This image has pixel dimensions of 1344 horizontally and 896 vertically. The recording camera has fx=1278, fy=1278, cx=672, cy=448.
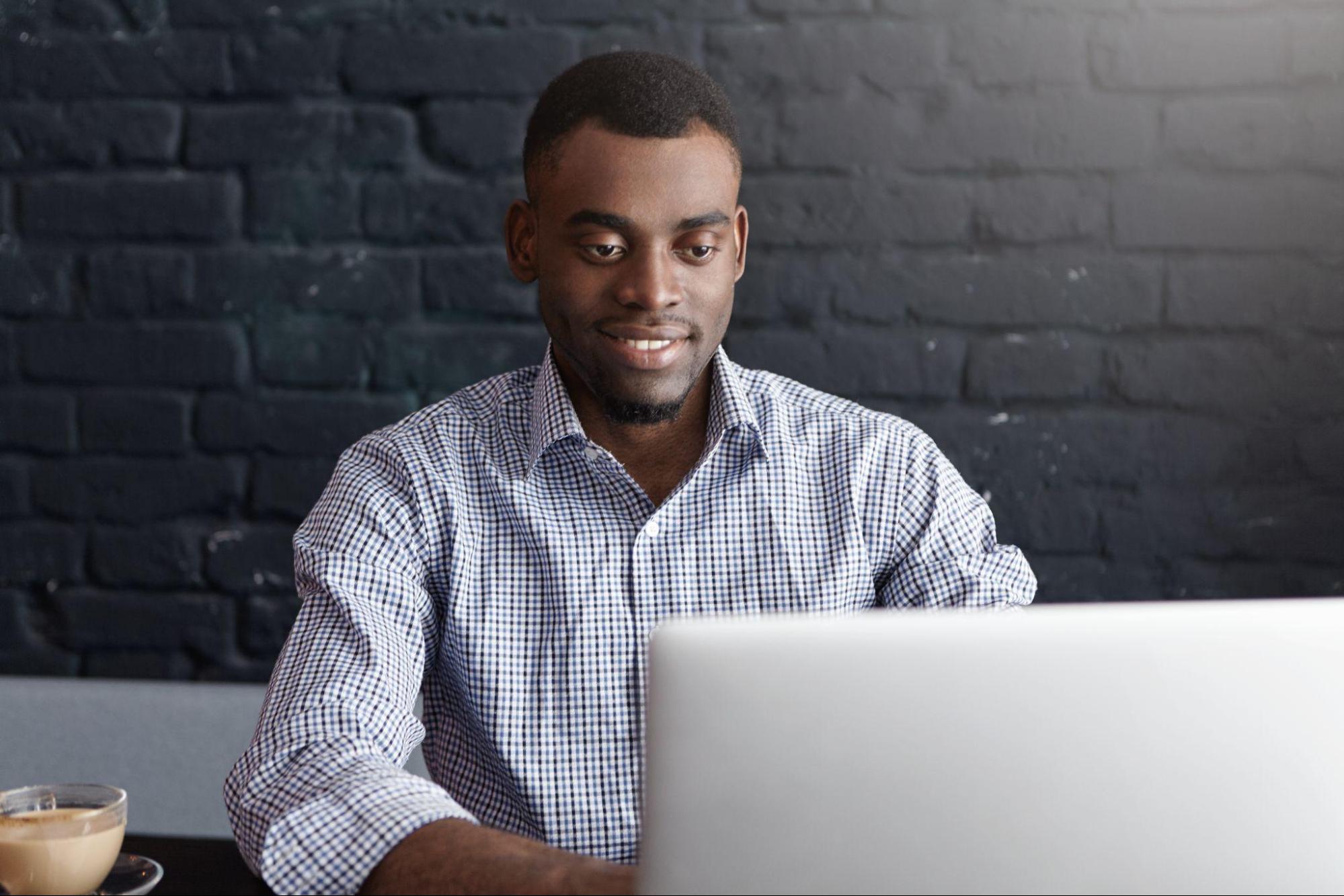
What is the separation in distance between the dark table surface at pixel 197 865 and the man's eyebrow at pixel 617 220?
0.62 m

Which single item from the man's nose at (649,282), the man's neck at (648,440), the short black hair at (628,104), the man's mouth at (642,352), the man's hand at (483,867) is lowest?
the man's hand at (483,867)

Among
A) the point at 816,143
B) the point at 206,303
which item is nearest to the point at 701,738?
the point at 816,143

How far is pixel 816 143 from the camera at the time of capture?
159cm

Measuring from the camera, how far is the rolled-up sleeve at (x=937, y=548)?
50.1 inches

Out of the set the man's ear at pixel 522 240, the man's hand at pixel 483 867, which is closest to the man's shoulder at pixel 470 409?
the man's ear at pixel 522 240

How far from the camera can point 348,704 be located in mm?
1021

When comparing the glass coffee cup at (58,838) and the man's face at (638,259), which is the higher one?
the man's face at (638,259)

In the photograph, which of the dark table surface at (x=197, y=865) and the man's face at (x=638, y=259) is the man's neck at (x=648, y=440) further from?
the dark table surface at (x=197, y=865)

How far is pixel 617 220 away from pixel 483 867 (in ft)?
2.08

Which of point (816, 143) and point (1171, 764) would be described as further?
point (816, 143)

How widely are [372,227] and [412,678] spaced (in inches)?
28.2

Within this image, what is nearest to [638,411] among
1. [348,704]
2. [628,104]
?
[628,104]

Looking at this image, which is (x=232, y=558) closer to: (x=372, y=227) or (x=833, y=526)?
(x=372, y=227)

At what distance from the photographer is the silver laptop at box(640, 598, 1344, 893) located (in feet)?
1.86
